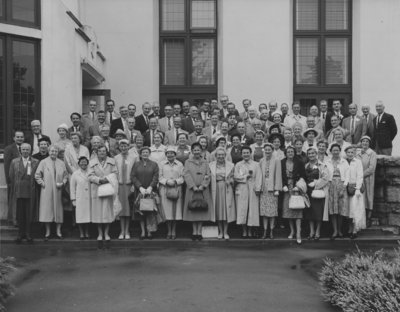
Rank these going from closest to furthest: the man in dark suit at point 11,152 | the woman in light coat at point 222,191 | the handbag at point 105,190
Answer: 1. the handbag at point 105,190
2. the woman in light coat at point 222,191
3. the man in dark suit at point 11,152

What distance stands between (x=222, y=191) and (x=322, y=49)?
26.7 ft

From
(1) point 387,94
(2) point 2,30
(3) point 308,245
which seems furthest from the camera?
(1) point 387,94

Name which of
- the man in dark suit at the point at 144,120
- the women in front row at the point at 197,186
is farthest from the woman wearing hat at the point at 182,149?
the man in dark suit at the point at 144,120

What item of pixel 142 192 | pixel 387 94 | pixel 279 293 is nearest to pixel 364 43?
pixel 387 94

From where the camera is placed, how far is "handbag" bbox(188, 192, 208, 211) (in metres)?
11.5

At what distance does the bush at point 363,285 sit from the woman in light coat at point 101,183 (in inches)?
204

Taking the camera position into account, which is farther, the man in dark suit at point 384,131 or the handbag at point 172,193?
the man in dark suit at point 384,131

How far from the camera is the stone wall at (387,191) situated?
40.7 feet

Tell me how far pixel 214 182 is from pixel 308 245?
7.51 ft

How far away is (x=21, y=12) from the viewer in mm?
13266

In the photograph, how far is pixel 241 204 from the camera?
11734 mm

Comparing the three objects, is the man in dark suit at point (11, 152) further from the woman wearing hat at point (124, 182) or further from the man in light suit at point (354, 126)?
the man in light suit at point (354, 126)

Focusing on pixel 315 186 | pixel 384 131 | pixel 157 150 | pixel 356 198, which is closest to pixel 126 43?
pixel 157 150

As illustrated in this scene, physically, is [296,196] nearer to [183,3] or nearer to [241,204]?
[241,204]
